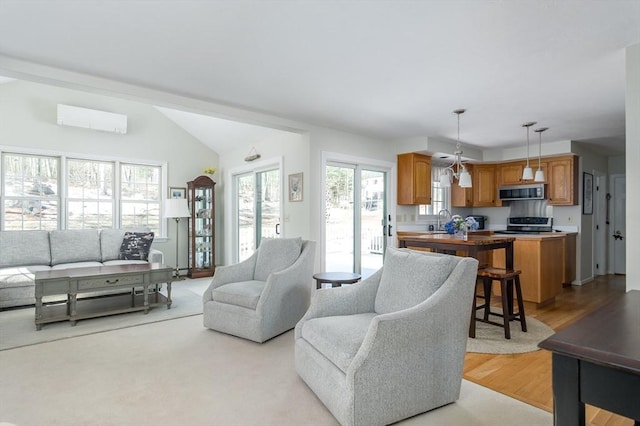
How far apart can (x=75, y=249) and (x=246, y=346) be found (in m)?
3.54

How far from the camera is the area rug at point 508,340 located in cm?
296

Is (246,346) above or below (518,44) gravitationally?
below

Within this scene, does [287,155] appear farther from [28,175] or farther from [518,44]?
[28,175]

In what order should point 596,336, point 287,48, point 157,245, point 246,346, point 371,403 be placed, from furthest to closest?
point 157,245
point 246,346
point 287,48
point 371,403
point 596,336

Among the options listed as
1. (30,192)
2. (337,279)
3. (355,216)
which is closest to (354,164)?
(355,216)

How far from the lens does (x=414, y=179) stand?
5477 mm

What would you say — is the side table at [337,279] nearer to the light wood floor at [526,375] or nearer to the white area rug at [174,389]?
the white area rug at [174,389]

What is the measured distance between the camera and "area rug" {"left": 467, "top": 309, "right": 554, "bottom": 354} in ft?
9.72

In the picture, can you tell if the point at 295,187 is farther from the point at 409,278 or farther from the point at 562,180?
the point at 562,180

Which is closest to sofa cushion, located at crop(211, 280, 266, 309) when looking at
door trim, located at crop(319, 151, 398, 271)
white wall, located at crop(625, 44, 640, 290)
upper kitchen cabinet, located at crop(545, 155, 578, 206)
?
door trim, located at crop(319, 151, 398, 271)

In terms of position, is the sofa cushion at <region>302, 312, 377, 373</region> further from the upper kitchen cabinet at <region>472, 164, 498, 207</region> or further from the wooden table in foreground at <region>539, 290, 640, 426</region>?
the upper kitchen cabinet at <region>472, 164, 498, 207</region>

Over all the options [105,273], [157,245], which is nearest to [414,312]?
[105,273]

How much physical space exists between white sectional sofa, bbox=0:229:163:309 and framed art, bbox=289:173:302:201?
7.35ft

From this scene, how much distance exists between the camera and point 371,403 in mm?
1784
